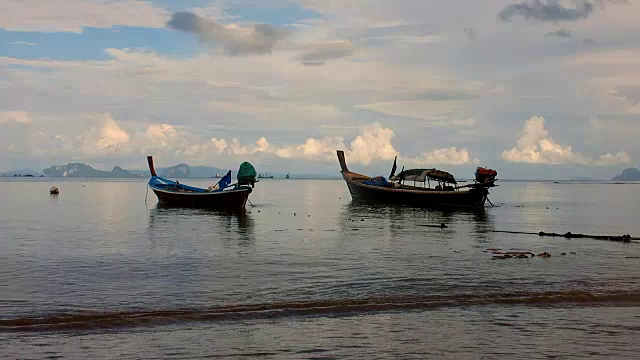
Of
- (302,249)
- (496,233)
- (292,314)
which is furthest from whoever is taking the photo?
(496,233)

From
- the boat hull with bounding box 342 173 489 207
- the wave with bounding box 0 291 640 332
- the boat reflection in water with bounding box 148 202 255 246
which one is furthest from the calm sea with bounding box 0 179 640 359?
the boat hull with bounding box 342 173 489 207

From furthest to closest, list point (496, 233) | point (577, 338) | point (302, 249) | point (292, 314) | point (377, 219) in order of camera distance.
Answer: point (377, 219) < point (496, 233) < point (302, 249) < point (292, 314) < point (577, 338)

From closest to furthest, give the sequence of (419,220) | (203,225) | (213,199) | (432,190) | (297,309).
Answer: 1. (297,309)
2. (203,225)
3. (419,220)
4. (213,199)
5. (432,190)

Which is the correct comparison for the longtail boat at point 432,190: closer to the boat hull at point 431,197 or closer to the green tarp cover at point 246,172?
the boat hull at point 431,197

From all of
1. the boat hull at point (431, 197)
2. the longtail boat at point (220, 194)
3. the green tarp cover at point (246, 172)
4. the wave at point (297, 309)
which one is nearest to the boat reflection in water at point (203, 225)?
the longtail boat at point (220, 194)

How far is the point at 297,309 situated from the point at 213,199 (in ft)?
162

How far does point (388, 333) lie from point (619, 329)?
5.23 metres

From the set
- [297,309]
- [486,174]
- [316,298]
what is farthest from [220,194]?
[297,309]

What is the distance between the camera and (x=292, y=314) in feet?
51.1

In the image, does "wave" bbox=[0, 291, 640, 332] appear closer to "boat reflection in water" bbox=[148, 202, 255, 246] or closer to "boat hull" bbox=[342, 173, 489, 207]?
"boat reflection in water" bbox=[148, 202, 255, 246]

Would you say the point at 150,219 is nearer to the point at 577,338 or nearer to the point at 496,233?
the point at 496,233

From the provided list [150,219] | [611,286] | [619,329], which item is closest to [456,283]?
[611,286]

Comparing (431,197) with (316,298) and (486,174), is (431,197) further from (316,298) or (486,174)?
(316,298)

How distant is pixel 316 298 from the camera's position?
59.6 ft
